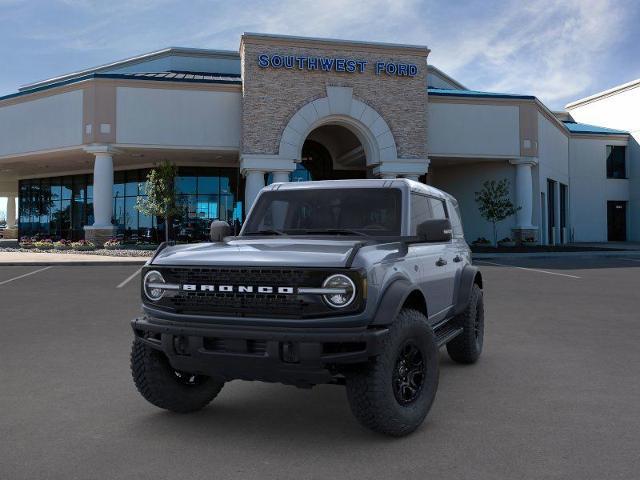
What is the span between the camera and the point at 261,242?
4703 millimetres

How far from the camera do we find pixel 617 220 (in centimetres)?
4428

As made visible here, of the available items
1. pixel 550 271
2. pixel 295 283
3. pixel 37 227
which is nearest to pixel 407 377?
pixel 295 283

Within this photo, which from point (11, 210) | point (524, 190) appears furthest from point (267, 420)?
point (11, 210)

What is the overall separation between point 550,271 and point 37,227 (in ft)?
115

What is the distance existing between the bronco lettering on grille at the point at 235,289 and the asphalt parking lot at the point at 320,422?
105cm

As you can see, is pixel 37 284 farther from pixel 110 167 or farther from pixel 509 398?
pixel 110 167

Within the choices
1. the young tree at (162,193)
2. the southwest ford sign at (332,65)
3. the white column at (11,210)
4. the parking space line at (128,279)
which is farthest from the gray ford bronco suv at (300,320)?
the white column at (11,210)

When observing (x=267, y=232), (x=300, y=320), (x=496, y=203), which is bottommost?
(x=300, y=320)

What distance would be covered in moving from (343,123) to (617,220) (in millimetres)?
26150

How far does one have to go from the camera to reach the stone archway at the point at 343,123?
92.6 ft

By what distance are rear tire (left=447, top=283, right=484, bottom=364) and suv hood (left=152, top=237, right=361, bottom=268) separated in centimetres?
222

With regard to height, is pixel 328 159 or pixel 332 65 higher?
pixel 332 65

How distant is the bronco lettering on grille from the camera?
3.85 meters

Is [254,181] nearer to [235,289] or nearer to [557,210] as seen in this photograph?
[557,210]
